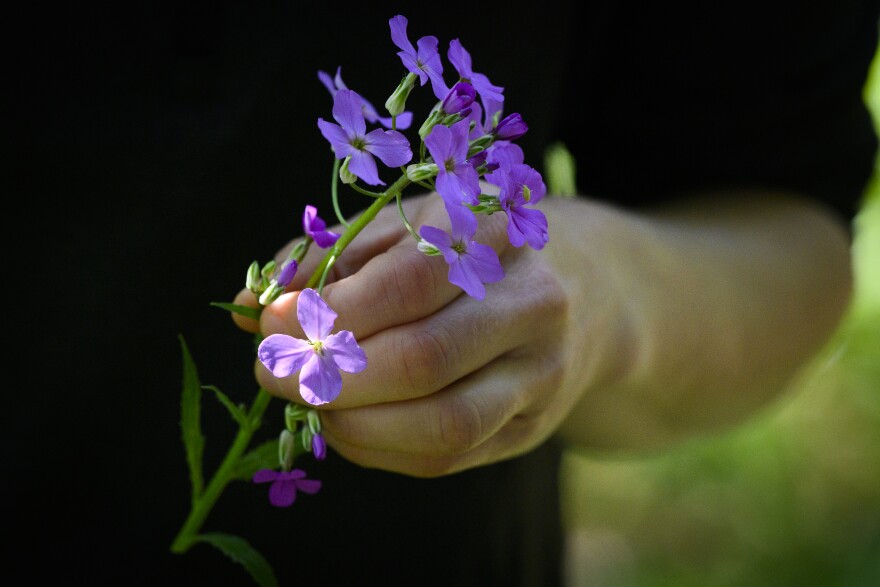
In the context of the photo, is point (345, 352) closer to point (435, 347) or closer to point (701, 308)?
point (435, 347)

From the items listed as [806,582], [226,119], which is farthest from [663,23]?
[806,582]

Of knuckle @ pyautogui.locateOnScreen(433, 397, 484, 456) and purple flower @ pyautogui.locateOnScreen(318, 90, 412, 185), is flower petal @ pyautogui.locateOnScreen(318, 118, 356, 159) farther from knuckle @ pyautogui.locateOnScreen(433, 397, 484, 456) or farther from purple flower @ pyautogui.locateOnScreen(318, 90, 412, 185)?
knuckle @ pyautogui.locateOnScreen(433, 397, 484, 456)

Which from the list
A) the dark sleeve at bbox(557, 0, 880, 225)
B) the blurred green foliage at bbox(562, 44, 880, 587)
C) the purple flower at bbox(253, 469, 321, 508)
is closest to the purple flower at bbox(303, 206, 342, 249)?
the purple flower at bbox(253, 469, 321, 508)

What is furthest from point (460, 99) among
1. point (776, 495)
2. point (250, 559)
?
point (776, 495)

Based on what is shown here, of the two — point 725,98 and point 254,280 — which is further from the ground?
point 725,98

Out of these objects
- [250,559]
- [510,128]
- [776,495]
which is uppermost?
[510,128]

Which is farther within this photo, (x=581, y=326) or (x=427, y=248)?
(x=581, y=326)

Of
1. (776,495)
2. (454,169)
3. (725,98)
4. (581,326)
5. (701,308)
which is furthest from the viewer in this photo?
(776,495)

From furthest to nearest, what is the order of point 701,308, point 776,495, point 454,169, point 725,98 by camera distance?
point 776,495, point 725,98, point 701,308, point 454,169
